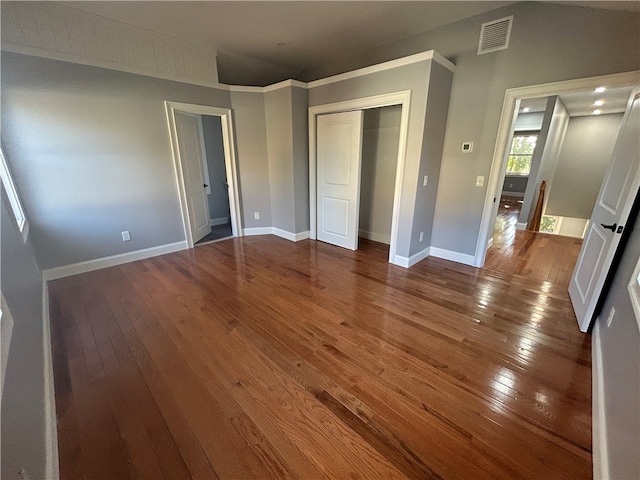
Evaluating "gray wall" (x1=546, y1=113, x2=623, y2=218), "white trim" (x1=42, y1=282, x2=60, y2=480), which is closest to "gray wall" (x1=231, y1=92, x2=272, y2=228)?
"white trim" (x1=42, y1=282, x2=60, y2=480)

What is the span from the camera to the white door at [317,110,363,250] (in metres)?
3.62

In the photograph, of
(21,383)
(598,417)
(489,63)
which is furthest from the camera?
(489,63)

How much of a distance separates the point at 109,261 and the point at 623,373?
4.78 m

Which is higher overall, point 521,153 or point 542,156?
point 521,153

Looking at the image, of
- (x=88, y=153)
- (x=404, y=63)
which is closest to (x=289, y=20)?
(x=404, y=63)

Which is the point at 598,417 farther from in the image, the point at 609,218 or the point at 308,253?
the point at 308,253

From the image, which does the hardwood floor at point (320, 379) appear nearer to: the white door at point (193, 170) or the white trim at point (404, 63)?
the white door at point (193, 170)

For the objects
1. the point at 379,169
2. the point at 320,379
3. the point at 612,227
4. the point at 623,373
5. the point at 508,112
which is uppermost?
the point at 508,112

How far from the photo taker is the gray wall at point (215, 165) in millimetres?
5199

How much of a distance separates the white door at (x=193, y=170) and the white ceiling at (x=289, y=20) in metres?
1.08

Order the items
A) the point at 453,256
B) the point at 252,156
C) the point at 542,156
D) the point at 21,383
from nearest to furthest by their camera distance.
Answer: the point at 21,383, the point at 453,256, the point at 252,156, the point at 542,156

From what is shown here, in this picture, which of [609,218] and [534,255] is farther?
[534,255]

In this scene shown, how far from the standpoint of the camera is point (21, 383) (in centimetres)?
112

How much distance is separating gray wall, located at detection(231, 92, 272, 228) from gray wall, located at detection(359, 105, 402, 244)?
1695 mm
